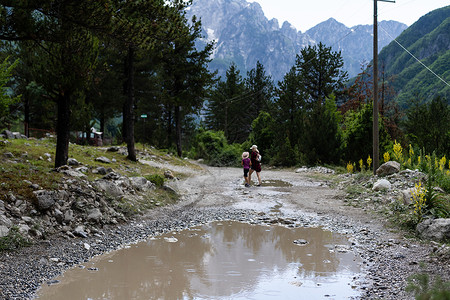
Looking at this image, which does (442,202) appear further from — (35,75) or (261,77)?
(261,77)

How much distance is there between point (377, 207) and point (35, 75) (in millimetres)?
11306

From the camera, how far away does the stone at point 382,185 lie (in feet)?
37.8

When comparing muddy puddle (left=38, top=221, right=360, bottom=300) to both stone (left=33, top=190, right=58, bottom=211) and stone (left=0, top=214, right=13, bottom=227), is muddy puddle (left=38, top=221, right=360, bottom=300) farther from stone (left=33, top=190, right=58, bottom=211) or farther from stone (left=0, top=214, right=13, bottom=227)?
stone (left=33, top=190, right=58, bottom=211)

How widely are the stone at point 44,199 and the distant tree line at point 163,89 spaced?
12.2 ft

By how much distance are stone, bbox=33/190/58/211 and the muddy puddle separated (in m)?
1.90

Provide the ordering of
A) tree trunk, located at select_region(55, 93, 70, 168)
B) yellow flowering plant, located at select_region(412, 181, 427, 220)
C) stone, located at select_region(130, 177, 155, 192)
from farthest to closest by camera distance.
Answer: tree trunk, located at select_region(55, 93, 70, 168)
stone, located at select_region(130, 177, 155, 192)
yellow flowering plant, located at select_region(412, 181, 427, 220)

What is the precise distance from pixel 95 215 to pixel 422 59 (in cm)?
14774

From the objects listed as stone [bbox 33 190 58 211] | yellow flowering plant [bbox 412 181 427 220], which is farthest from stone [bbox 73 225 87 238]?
yellow flowering plant [bbox 412 181 427 220]

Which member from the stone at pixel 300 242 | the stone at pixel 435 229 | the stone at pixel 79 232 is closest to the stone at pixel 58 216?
the stone at pixel 79 232

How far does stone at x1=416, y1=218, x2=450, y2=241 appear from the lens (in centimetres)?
641

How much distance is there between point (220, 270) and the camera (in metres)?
5.23

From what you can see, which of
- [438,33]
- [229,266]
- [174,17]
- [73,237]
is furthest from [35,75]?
[438,33]

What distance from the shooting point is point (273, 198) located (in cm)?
1215

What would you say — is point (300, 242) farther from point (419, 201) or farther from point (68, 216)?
point (68, 216)
